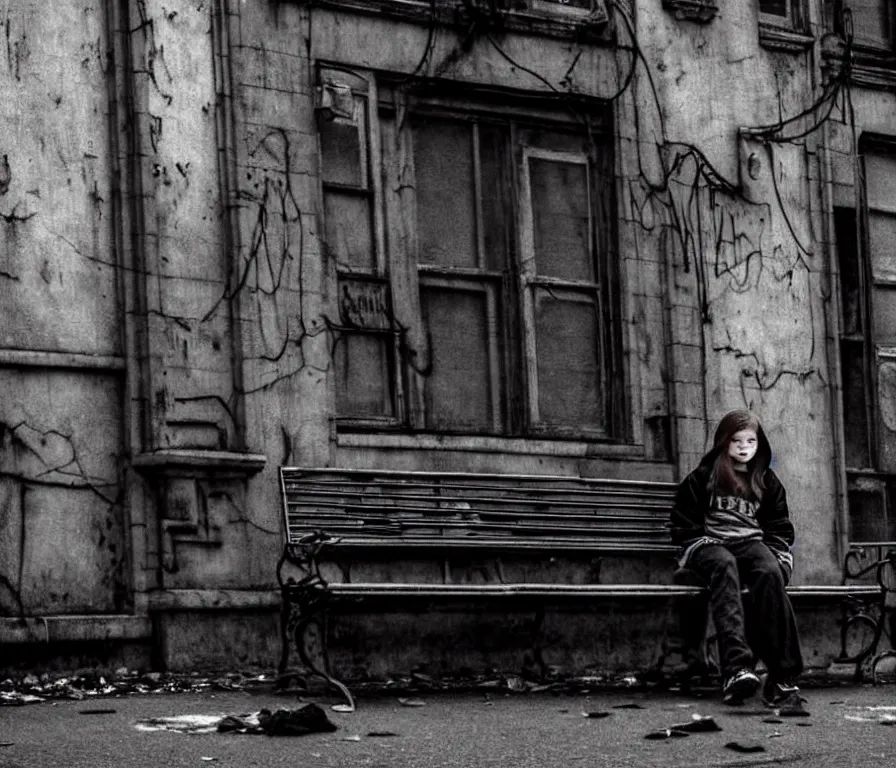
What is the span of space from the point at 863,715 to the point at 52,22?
533 centimetres

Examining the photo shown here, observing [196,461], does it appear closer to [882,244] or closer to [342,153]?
[342,153]

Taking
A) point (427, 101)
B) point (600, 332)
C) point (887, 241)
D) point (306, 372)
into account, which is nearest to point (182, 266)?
point (306, 372)

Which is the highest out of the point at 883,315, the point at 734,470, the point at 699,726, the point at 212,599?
the point at 883,315

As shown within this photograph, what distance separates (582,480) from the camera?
12898 mm

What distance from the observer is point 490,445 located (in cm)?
1274

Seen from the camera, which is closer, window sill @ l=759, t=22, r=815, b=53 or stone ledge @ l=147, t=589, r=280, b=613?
stone ledge @ l=147, t=589, r=280, b=613

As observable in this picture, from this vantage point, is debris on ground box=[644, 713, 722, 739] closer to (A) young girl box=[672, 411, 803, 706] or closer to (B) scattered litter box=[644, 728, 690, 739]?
(B) scattered litter box=[644, 728, 690, 739]

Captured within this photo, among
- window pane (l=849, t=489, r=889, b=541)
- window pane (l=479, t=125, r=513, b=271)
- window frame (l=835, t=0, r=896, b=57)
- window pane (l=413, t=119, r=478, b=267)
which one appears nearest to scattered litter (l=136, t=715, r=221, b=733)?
window pane (l=413, t=119, r=478, b=267)

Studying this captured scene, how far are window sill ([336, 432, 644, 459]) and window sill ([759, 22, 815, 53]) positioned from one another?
2.93 m

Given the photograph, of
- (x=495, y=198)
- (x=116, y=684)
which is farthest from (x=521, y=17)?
(x=116, y=684)

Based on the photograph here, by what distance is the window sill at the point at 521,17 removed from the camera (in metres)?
12.6

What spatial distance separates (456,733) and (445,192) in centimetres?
474

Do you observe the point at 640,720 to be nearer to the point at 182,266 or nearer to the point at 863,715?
the point at 863,715

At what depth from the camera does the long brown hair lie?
10992mm
